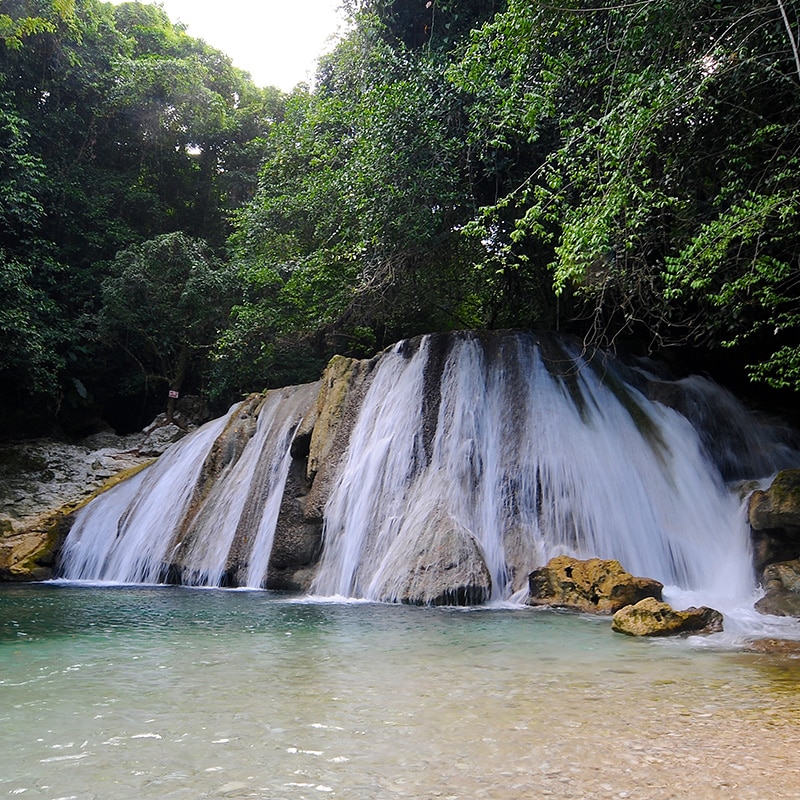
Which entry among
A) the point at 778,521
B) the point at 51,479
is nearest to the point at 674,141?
the point at 778,521

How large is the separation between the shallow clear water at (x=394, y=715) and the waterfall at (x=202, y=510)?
199 inches

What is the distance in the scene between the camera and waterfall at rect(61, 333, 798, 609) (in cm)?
842

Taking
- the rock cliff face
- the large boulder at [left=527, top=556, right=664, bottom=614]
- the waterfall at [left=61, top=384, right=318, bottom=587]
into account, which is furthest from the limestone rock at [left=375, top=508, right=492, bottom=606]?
Result: the rock cliff face

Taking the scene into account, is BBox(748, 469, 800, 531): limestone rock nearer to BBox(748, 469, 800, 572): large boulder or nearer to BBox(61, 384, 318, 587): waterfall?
BBox(748, 469, 800, 572): large boulder

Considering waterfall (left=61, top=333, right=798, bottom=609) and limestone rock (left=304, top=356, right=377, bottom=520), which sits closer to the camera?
waterfall (left=61, top=333, right=798, bottom=609)

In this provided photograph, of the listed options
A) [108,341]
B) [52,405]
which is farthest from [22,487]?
[108,341]

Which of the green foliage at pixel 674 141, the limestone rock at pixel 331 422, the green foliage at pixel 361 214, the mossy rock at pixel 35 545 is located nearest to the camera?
the green foliage at pixel 674 141

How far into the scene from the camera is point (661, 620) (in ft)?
18.4

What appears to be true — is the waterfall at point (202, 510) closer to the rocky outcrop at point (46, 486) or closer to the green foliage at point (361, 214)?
the rocky outcrop at point (46, 486)

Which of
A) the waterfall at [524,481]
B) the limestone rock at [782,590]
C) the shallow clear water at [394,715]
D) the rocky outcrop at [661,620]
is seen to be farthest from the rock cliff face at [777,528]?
the shallow clear water at [394,715]

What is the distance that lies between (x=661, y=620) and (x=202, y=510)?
8475mm

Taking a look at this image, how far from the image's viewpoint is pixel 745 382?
13.7 meters

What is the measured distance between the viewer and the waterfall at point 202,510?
1102 cm

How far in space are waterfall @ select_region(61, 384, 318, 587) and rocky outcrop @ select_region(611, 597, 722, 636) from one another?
19.2ft
